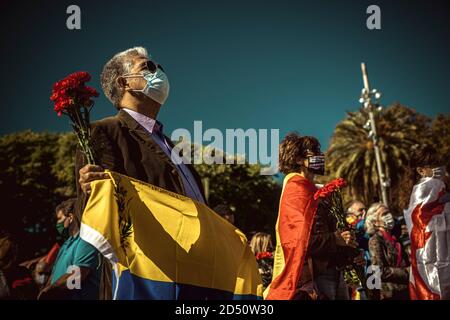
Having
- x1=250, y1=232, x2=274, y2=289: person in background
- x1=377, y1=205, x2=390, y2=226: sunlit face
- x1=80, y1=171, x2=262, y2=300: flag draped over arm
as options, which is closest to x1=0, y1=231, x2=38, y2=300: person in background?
x1=250, y1=232, x2=274, y2=289: person in background

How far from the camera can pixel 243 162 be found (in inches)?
1500

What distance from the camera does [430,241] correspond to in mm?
6672

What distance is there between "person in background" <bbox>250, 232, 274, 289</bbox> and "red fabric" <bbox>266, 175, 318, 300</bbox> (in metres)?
1.28

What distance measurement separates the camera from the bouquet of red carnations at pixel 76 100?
140 inches

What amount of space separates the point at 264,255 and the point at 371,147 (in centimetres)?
3117

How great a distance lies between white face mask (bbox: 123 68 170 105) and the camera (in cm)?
410

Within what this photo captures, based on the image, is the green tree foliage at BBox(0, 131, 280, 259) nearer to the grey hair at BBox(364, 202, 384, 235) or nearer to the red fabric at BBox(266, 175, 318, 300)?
the grey hair at BBox(364, 202, 384, 235)

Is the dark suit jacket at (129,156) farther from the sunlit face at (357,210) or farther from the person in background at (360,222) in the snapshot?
the sunlit face at (357,210)

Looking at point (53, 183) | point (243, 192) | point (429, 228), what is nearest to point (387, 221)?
point (429, 228)

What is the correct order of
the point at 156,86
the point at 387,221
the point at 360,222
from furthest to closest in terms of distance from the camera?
1. the point at 360,222
2. the point at 387,221
3. the point at 156,86

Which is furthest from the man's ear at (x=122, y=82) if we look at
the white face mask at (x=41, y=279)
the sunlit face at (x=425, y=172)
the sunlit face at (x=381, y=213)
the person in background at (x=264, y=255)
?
the sunlit face at (x=381, y=213)

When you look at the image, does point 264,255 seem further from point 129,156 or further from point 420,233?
point 129,156
